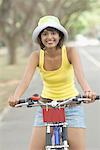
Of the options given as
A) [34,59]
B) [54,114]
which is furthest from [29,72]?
[54,114]

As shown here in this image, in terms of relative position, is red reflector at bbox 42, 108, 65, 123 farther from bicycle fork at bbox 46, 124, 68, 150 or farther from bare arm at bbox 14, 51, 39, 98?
bare arm at bbox 14, 51, 39, 98

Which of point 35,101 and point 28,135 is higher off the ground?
point 28,135

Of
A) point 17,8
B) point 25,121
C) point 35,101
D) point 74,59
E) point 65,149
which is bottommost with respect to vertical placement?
point 65,149

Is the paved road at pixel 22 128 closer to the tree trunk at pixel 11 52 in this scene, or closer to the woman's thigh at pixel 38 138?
the woman's thigh at pixel 38 138

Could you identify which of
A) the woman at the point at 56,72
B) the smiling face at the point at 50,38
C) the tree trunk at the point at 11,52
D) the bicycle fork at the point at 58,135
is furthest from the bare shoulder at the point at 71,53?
the tree trunk at the point at 11,52

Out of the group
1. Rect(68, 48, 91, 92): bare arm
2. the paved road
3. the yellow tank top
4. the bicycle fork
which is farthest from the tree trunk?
the bicycle fork

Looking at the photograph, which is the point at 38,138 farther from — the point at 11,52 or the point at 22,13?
the point at 22,13

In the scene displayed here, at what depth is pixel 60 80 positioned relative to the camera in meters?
4.43

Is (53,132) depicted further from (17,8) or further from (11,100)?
(17,8)

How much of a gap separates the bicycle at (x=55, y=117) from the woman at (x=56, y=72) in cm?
13

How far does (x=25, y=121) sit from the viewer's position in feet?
37.2

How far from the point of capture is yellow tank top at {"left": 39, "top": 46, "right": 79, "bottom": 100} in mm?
4438

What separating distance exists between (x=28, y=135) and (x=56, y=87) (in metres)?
5.11

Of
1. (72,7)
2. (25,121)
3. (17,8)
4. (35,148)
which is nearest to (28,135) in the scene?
(25,121)
